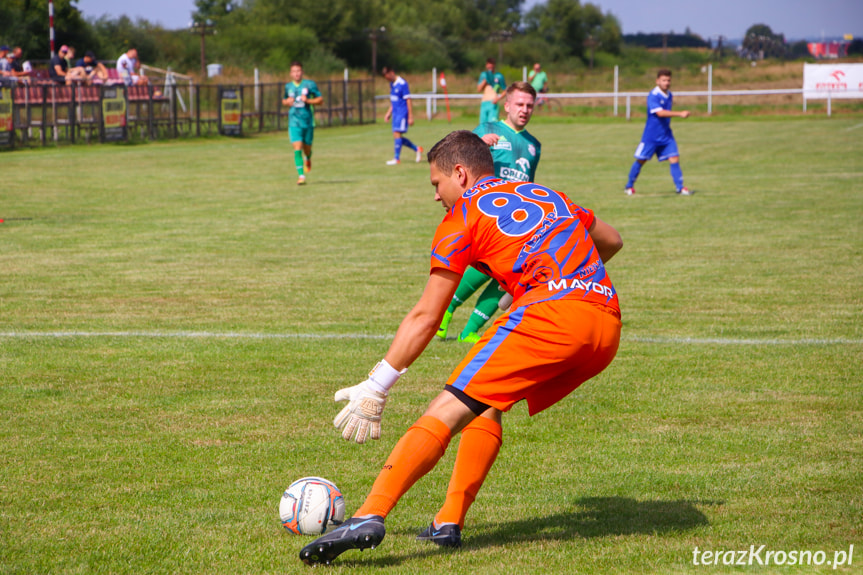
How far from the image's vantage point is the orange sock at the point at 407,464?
3.60m

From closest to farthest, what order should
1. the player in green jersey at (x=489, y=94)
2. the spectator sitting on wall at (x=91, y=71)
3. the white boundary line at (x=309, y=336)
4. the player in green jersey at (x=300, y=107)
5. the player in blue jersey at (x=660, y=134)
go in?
the white boundary line at (x=309, y=336) < the player in blue jersey at (x=660, y=134) < the player in green jersey at (x=300, y=107) < the player in green jersey at (x=489, y=94) < the spectator sitting on wall at (x=91, y=71)

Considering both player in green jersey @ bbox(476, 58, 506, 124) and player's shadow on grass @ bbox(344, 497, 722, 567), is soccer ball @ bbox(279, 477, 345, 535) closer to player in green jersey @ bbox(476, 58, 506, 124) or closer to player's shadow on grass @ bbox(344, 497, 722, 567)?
player's shadow on grass @ bbox(344, 497, 722, 567)

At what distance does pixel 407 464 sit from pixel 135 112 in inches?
1139

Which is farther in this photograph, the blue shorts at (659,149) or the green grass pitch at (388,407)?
the blue shorts at (659,149)

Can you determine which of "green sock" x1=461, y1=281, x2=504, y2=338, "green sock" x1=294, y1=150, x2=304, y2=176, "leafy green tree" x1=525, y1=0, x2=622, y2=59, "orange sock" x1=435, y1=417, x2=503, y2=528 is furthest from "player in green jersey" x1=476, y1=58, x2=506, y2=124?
"leafy green tree" x1=525, y1=0, x2=622, y2=59

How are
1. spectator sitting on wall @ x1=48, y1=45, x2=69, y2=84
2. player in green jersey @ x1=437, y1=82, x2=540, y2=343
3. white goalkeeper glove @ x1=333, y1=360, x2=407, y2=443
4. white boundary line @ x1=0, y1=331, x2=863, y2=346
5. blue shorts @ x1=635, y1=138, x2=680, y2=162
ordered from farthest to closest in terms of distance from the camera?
spectator sitting on wall @ x1=48, y1=45, x2=69, y2=84
blue shorts @ x1=635, y1=138, x2=680, y2=162
player in green jersey @ x1=437, y1=82, x2=540, y2=343
white boundary line @ x1=0, y1=331, x2=863, y2=346
white goalkeeper glove @ x1=333, y1=360, x2=407, y2=443

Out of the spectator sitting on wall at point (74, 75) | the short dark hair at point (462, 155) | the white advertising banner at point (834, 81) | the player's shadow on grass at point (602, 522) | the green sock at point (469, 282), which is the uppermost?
the white advertising banner at point (834, 81)

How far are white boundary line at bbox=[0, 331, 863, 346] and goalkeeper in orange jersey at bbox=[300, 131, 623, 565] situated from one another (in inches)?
150

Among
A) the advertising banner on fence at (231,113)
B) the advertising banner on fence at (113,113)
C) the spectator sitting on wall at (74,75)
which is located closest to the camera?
the spectator sitting on wall at (74,75)

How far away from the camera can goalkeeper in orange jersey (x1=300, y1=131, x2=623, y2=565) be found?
11.8 feet

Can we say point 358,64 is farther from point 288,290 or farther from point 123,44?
point 288,290

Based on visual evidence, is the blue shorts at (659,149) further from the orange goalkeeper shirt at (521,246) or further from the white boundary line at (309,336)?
the orange goalkeeper shirt at (521,246)

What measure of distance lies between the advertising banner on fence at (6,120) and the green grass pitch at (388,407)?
1286 cm

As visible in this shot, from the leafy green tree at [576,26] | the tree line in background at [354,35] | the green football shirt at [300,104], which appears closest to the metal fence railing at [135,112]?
the green football shirt at [300,104]
